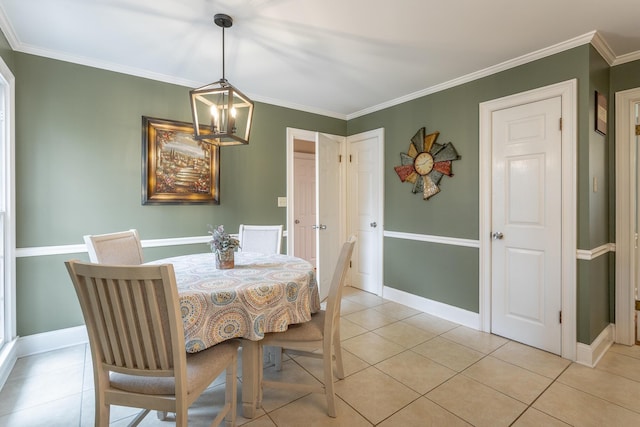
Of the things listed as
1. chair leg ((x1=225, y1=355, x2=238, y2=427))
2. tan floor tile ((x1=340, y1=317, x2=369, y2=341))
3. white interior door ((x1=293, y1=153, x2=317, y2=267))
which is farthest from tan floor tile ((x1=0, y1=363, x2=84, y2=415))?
white interior door ((x1=293, y1=153, x2=317, y2=267))

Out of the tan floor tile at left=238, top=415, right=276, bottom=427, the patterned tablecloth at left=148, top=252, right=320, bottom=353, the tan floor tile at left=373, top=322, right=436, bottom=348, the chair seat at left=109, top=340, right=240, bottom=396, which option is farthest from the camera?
the tan floor tile at left=373, top=322, right=436, bottom=348

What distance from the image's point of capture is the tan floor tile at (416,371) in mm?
2055

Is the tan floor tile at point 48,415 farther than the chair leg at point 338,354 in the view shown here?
No

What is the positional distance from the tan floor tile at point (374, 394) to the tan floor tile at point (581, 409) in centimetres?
78

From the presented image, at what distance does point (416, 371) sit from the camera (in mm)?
2199

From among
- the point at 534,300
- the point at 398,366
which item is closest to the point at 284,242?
the point at 398,366

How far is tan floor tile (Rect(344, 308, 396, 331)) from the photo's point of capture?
9.92 ft

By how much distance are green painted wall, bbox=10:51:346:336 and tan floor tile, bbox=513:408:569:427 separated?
9.59 ft

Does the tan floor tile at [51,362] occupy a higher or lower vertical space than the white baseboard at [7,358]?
lower

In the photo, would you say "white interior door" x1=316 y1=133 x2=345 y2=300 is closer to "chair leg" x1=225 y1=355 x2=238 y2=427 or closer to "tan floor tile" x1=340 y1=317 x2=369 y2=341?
"tan floor tile" x1=340 y1=317 x2=369 y2=341

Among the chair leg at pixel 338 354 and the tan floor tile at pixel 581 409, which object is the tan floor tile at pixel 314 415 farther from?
the tan floor tile at pixel 581 409

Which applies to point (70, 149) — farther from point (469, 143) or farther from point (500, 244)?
point (500, 244)

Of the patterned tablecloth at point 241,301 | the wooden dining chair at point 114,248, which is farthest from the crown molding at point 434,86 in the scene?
the patterned tablecloth at point 241,301

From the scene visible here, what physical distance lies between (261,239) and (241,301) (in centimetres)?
129
